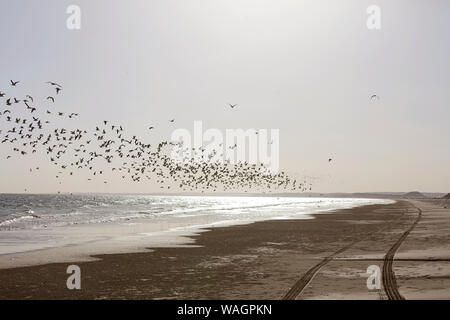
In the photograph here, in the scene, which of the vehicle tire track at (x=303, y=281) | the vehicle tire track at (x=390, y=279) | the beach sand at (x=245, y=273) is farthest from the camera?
the beach sand at (x=245, y=273)

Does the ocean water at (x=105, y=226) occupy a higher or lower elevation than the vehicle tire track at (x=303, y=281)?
lower

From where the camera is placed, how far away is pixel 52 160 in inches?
2121

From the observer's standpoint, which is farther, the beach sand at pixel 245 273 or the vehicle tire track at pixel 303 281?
the beach sand at pixel 245 273

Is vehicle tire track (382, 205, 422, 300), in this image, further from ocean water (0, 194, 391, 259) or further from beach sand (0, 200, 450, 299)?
ocean water (0, 194, 391, 259)
